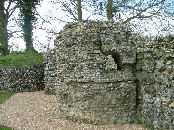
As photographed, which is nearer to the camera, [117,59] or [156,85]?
[156,85]

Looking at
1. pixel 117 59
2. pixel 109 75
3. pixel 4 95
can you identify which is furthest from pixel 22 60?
pixel 109 75

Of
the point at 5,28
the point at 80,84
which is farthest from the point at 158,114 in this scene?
the point at 5,28

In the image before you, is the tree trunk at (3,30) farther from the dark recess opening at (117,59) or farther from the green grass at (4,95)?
the dark recess opening at (117,59)

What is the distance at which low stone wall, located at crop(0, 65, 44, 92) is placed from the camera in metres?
20.0

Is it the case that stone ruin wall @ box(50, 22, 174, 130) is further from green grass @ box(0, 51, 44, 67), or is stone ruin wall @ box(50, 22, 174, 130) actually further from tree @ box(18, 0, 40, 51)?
tree @ box(18, 0, 40, 51)

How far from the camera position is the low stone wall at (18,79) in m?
20.0

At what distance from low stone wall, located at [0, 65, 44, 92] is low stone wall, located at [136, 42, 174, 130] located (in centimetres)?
979

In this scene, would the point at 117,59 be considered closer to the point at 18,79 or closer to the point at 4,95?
the point at 4,95

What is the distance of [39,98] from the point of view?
56.1 ft

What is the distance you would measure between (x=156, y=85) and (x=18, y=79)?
10.9 m

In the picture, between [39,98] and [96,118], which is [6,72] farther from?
[96,118]

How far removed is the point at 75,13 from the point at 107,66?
37.1 ft

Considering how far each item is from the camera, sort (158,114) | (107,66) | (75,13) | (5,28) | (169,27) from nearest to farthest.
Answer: (158,114), (107,66), (169,27), (75,13), (5,28)

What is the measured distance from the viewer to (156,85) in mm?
10398
